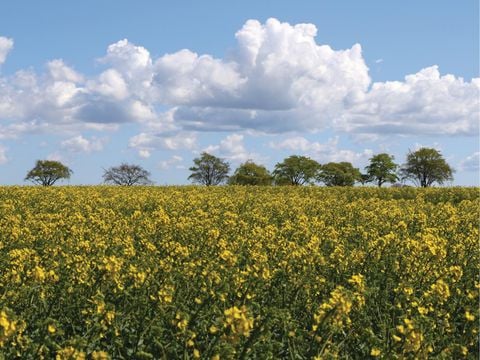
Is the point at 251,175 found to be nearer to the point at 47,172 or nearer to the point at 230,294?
the point at 47,172

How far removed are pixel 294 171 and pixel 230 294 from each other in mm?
86671

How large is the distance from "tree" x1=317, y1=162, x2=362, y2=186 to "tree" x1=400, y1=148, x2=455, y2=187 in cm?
895

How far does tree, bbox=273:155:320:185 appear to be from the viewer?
93562 mm

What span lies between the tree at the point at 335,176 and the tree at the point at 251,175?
10.5m

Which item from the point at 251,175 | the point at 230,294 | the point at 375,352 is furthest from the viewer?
the point at 251,175

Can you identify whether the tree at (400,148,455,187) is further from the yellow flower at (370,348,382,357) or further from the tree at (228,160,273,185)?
the yellow flower at (370,348,382,357)

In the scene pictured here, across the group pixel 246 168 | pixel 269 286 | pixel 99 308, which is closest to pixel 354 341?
pixel 269 286

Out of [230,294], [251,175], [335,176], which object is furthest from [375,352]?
[335,176]

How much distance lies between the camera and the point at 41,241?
11.5 meters

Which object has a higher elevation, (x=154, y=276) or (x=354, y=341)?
(x=154, y=276)

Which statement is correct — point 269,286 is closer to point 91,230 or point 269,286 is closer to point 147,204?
point 91,230

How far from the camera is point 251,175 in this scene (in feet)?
295

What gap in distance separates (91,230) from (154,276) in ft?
16.2

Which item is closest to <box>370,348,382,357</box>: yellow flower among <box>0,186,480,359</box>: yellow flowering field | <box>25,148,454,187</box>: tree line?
<box>0,186,480,359</box>: yellow flowering field
